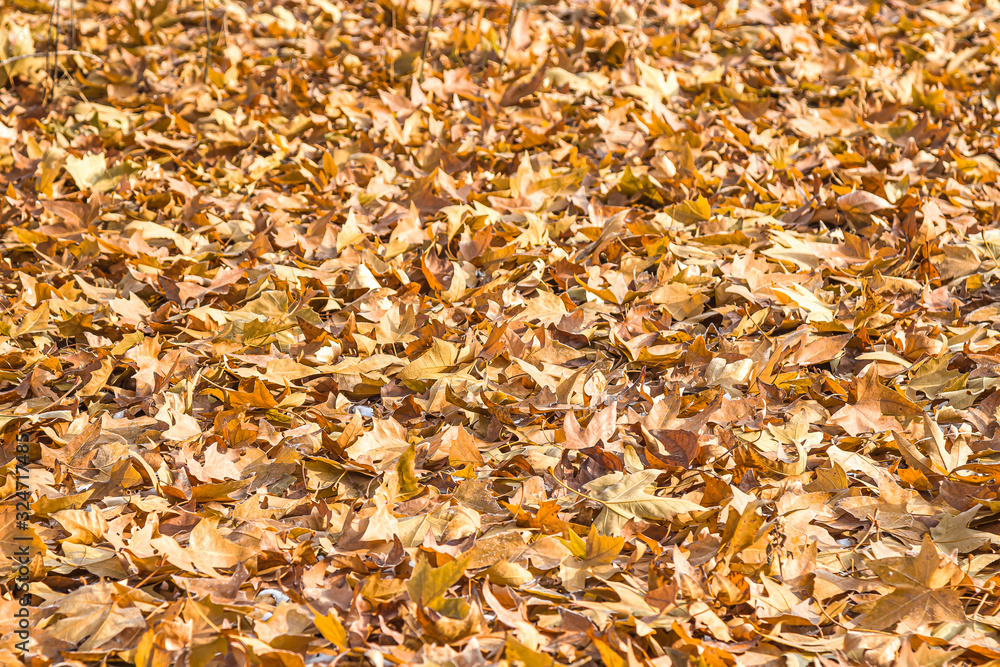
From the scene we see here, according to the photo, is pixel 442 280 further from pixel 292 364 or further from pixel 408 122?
pixel 408 122

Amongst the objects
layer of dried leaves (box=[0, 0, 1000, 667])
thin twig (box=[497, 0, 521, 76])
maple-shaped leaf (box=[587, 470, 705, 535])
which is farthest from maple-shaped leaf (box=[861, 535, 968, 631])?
thin twig (box=[497, 0, 521, 76])

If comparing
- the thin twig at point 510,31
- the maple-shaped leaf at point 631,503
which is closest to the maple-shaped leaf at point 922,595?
the maple-shaped leaf at point 631,503

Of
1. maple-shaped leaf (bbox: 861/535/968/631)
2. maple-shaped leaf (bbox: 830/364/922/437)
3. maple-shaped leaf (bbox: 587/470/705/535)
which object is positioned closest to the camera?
maple-shaped leaf (bbox: 861/535/968/631)

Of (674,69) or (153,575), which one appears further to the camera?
(674,69)

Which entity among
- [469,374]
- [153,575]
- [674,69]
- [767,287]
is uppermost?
[674,69]

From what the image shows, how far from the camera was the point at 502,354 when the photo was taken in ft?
4.78

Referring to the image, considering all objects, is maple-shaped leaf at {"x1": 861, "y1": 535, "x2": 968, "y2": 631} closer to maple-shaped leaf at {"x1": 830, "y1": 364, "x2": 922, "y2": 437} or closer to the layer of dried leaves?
the layer of dried leaves

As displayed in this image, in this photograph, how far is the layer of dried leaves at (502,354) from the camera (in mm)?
1035

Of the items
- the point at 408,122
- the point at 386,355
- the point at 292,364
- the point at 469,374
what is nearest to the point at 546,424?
the point at 469,374

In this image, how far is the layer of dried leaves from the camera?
104 centimetres

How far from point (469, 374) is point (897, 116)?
1597mm

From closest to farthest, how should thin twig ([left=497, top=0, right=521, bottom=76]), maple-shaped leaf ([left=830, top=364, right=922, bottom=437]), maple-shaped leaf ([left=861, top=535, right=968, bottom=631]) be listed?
maple-shaped leaf ([left=861, top=535, right=968, bottom=631]), maple-shaped leaf ([left=830, top=364, right=922, bottom=437]), thin twig ([left=497, top=0, right=521, bottom=76])

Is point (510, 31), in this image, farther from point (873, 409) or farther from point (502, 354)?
point (873, 409)

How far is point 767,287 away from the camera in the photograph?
1593mm
